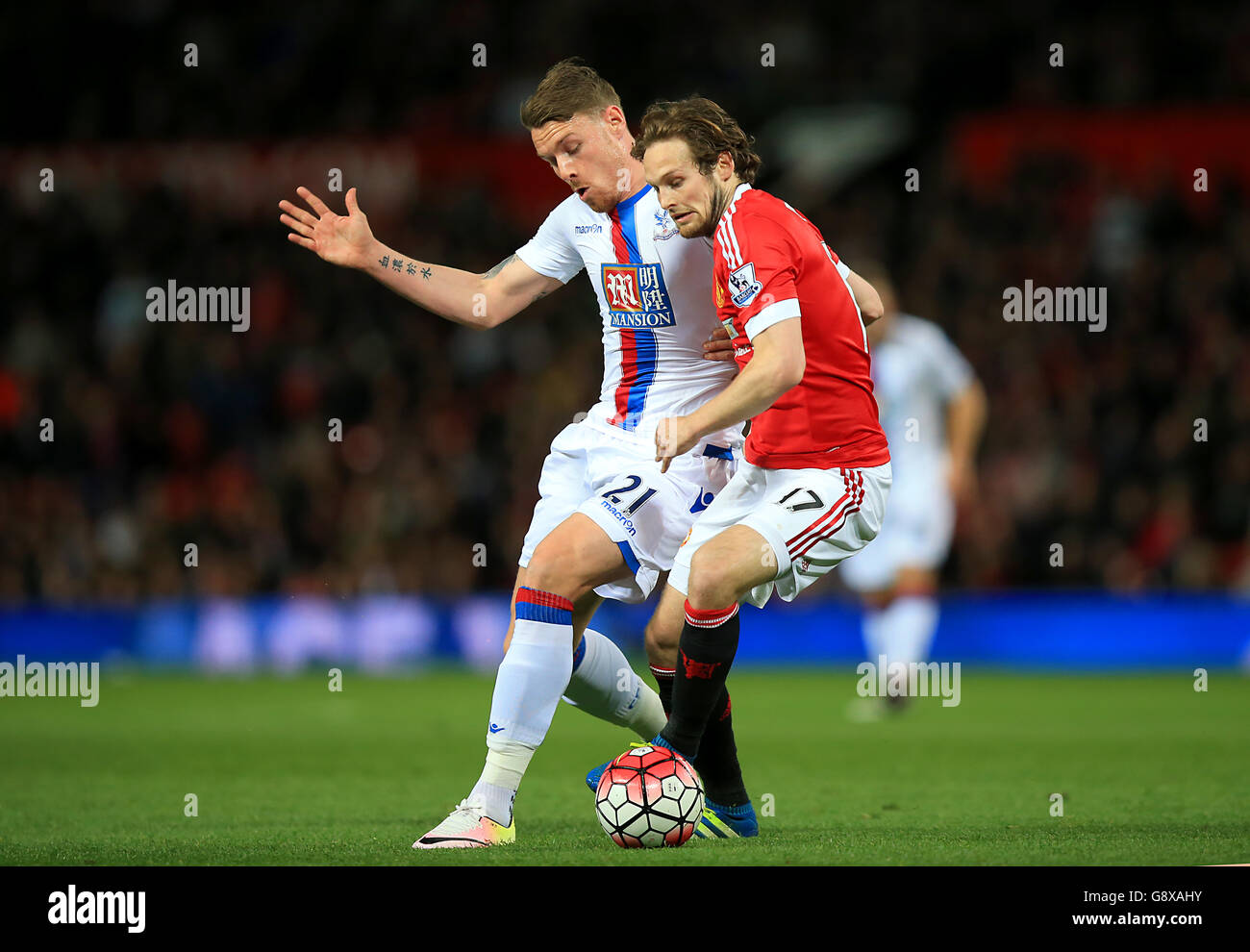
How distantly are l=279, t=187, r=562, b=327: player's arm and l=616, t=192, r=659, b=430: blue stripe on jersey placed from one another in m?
0.43

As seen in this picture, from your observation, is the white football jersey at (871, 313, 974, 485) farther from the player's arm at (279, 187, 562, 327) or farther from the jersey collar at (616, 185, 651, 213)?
the jersey collar at (616, 185, 651, 213)

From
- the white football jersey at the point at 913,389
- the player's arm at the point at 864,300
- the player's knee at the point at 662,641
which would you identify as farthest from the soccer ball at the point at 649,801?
the white football jersey at the point at 913,389

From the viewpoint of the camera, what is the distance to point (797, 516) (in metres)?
5.16

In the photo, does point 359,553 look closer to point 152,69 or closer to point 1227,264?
point 152,69

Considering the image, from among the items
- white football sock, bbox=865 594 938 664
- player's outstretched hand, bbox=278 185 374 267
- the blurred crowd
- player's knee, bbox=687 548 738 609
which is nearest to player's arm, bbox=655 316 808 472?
player's knee, bbox=687 548 738 609

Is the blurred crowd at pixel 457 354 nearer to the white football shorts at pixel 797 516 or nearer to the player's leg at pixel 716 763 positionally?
the player's leg at pixel 716 763

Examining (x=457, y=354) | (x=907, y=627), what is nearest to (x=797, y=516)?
(x=907, y=627)

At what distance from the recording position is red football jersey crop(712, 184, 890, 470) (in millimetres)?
5160

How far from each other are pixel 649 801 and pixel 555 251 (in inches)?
82.6

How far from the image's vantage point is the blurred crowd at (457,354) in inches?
589

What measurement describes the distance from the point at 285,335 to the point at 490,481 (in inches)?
118

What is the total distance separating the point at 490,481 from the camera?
15.3 meters

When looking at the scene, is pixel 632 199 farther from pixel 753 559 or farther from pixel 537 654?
pixel 537 654
